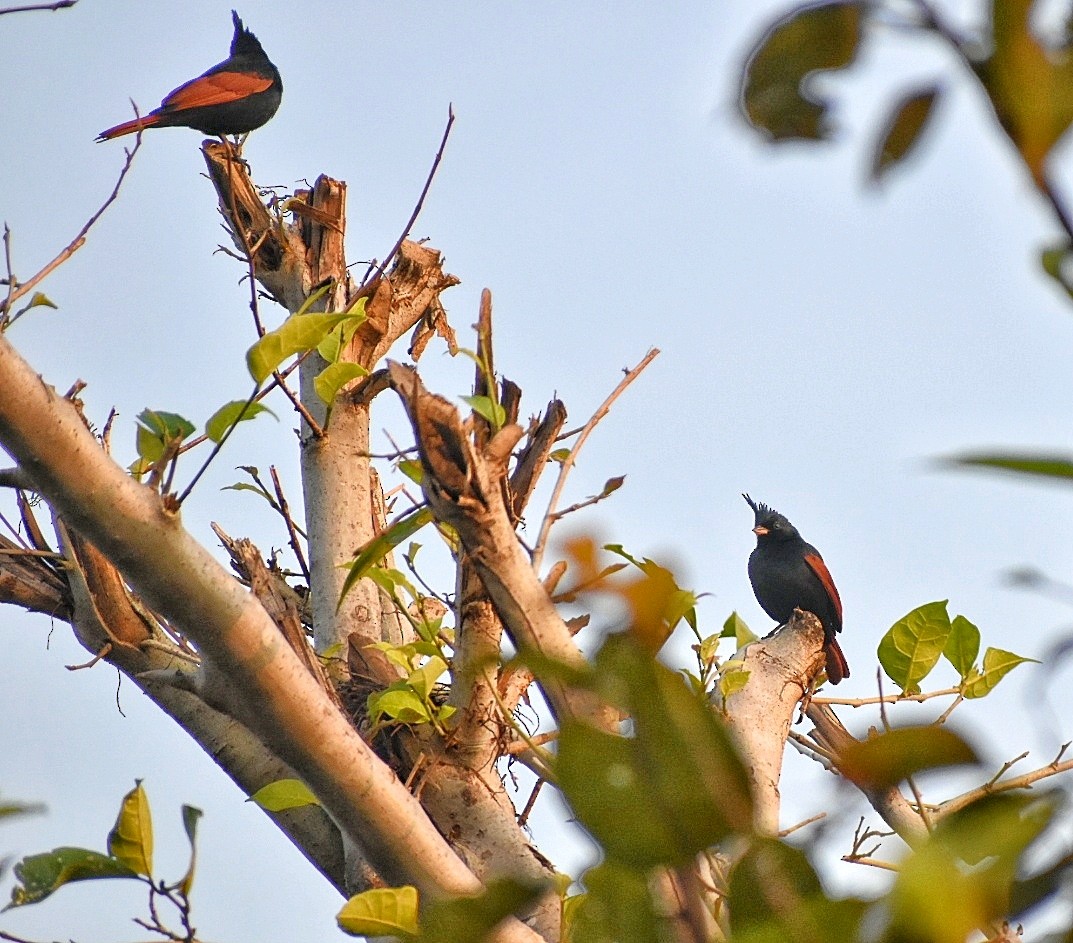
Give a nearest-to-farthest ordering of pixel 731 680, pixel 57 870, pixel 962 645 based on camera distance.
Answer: pixel 57 870
pixel 962 645
pixel 731 680

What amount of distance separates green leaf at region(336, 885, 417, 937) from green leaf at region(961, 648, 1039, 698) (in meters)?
1.82

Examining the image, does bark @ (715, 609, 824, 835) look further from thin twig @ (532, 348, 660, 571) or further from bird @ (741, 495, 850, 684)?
bird @ (741, 495, 850, 684)

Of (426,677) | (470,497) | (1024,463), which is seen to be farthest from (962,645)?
(1024,463)

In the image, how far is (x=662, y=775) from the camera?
51 cm

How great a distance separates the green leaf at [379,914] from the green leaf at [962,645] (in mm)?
1655

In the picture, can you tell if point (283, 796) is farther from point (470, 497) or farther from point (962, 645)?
point (962, 645)

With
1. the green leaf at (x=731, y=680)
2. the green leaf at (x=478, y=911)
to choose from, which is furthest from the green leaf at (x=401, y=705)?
the green leaf at (x=478, y=911)

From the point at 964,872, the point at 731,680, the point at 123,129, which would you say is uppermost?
the point at 123,129

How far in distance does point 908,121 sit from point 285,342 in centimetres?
139

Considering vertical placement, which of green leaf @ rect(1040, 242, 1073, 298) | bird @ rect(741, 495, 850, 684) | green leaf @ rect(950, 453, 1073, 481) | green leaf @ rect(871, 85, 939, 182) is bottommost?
green leaf @ rect(950, 453, 1073, 481)

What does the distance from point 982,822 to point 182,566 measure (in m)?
1.25

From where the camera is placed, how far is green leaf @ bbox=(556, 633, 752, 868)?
499 millimetres

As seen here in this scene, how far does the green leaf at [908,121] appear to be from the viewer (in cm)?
56

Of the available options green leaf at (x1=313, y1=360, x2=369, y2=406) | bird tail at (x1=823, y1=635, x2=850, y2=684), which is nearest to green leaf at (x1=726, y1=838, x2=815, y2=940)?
green leaf at (x1=313, y1=360, x2=369, y2=406)
